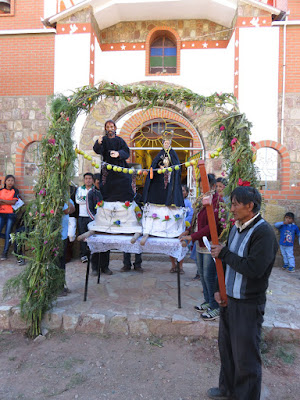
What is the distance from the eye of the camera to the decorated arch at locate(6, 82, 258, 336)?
3682mm

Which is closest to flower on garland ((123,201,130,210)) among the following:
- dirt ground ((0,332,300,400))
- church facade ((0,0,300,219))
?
dirt ground ((0,332,300,400))

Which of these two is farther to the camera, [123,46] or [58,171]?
[123,46]

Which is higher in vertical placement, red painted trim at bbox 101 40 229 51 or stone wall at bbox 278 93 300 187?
red painted trim at bbox 101 40 229 51

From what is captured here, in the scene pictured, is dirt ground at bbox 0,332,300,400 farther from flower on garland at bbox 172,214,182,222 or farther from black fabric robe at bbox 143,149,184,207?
black fabric robe at bbox 143,149,184,207

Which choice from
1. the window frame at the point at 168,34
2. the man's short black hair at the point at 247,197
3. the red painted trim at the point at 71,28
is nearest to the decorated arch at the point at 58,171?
the man's short black hair at the point at 247,197

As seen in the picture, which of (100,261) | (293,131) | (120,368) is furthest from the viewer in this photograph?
(293,131)

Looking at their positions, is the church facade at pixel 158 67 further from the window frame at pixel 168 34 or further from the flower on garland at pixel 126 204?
the flower on garland at pixel 126 204

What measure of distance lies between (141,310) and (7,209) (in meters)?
4.43

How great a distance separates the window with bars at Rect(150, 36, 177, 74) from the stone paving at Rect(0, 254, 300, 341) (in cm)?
591

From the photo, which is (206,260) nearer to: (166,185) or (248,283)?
(166,185)

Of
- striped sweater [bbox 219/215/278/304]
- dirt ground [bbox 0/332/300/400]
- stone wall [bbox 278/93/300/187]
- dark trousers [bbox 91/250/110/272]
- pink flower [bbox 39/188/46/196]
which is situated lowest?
dirt ground [bbox 0/332/300/400]

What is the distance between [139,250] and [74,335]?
1.42m

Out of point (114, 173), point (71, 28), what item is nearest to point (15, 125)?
point (71, 28)

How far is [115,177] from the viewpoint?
4.66 metres
